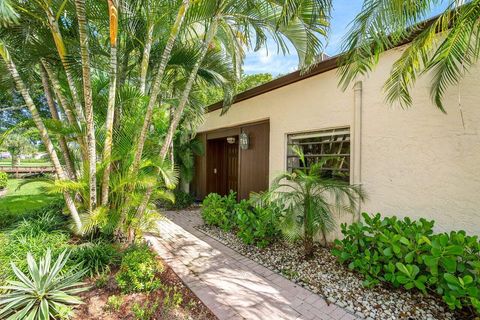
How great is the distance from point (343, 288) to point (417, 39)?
368cm

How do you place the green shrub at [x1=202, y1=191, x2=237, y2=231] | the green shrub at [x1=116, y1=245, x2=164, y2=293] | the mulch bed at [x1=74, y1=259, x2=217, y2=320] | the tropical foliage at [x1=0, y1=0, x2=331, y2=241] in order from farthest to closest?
the green shrub at [x1=202, y1=191, x2=237, y2=231] < the tropical foliage at [x1=0, y1=0, x2=331, y2=241] < the green shrub at [x1=116, y1=245, x2=164, y2=293] < the mulch bed at [x1=74, y1=259, x2=217, y2=320]

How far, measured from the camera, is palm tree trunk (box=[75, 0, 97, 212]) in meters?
3.15

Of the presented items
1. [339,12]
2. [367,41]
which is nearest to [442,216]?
[367,41]

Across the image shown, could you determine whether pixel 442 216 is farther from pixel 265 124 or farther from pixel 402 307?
pixel 265 124

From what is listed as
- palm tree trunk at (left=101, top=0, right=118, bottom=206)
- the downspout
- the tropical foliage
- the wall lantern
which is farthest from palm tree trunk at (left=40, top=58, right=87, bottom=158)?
the downspout

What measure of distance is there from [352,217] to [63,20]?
6.40 m

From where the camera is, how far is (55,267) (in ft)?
9.21

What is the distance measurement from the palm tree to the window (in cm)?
131

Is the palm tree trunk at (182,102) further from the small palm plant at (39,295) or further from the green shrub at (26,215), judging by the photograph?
the green shrub at (26,215)

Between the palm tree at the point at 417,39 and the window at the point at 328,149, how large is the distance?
131 cm

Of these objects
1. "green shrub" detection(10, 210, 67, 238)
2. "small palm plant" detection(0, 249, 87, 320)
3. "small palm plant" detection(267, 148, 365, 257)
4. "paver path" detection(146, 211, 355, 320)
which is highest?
"small palm plant" detection(267, 148, 365, 257)

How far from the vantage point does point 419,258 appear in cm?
284

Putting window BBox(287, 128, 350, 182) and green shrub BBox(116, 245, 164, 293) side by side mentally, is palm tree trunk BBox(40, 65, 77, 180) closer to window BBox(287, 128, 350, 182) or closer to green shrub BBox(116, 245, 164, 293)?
green shrub BBox(116, 245, 164, 293)

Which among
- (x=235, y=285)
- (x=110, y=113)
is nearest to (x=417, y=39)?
(x=235, y=285)
